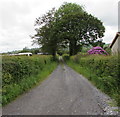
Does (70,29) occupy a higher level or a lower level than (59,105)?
higher

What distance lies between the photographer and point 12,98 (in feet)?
16.8

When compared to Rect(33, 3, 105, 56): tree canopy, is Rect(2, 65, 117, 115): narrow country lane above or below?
below

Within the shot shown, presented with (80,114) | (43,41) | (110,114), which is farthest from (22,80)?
(43,41)

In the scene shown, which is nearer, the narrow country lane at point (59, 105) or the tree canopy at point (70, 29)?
the narrow country lane at point (59, 105)

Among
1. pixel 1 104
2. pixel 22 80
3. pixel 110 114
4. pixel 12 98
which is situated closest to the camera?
pixel 110 114

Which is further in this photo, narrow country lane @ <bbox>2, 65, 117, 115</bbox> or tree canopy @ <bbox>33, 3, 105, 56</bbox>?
tree canopy @ <bbox>33, 3, 105, 56</bbox>

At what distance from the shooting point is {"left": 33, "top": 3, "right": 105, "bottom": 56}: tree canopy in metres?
29.4

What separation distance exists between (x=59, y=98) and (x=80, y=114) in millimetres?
1531

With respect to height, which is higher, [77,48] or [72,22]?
[72,22]

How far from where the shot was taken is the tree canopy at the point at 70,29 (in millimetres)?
29391

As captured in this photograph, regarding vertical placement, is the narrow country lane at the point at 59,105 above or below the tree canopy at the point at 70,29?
below

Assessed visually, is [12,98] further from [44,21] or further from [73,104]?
[44,21]

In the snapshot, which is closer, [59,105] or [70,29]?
[59,105]

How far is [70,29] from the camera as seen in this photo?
30.5m
